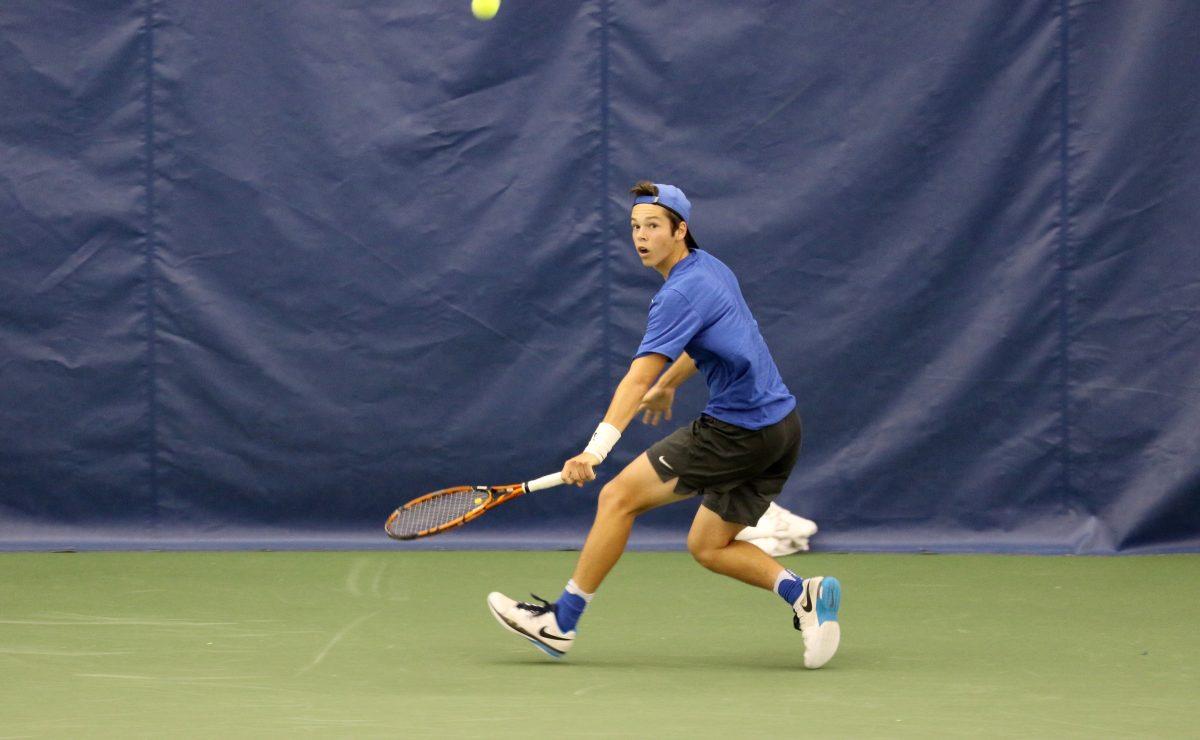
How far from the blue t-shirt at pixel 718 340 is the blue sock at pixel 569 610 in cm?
67

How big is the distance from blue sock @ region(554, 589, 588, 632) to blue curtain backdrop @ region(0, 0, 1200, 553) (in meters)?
2.51

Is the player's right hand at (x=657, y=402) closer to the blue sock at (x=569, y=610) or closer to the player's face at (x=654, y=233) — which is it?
the player's face at (x=654, y=233)

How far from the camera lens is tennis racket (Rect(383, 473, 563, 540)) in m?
5.17

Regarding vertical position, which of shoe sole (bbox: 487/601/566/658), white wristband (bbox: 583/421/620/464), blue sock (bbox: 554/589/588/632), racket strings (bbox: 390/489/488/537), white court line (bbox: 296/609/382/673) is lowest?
white court line (bbox: 296/609/382/673)

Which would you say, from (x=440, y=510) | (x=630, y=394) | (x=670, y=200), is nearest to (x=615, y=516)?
(x=630, y=394)

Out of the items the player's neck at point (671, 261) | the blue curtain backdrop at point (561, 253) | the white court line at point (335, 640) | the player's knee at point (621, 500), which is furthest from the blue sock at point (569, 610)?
the blue curtain backdrop at point (561, 253)

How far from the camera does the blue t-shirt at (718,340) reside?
15.6 feet

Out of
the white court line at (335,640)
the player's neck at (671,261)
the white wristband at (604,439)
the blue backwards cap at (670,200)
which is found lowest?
the white court line at (335,640)

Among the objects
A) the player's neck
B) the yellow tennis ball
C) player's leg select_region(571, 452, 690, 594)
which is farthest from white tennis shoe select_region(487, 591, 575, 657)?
the yellow tennis ball

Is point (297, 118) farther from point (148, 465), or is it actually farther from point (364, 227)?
point (148, 465)

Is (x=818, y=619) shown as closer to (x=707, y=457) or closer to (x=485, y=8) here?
(x=707, y=457)

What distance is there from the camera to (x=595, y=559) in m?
4.84

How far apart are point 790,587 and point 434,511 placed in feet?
3.95

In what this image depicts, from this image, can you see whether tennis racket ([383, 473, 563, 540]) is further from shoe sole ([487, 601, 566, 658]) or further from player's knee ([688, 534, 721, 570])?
player's knee ([688, 534, 721, 570])
